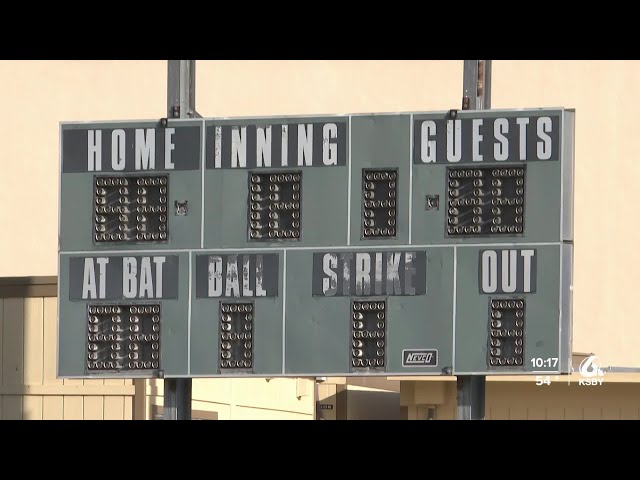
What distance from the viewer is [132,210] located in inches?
652

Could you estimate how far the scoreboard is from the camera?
15719mm

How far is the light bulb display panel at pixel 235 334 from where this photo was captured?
1623 centimetres

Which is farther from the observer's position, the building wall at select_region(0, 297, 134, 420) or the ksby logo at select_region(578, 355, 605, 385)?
the ksby logo at select_region(578, 355, 605, 385)

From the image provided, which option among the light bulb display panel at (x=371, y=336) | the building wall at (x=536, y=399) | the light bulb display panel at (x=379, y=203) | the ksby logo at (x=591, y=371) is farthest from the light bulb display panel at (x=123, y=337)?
the ksby logo at (x=591, y=371)

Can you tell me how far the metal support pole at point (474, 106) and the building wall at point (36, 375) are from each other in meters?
6.36

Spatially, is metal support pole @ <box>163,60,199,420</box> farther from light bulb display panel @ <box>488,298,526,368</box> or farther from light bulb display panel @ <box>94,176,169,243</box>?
light bulb display panel @ <box>488,298,526,368</box>

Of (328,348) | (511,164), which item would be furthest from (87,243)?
(511,164)

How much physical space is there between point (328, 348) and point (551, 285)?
234 centimetres

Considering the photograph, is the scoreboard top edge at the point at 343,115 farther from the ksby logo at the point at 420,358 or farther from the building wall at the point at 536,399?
the building wall at the point at 536,399

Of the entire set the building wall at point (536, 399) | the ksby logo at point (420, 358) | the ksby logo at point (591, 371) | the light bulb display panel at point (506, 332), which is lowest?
the building wall at point (536, 399)

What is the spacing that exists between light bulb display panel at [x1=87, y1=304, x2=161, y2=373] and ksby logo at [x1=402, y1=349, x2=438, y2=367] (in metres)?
2.59

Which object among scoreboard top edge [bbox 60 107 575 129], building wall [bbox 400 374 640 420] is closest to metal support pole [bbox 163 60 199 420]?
scoreboard top edge [bbox 60 107 575 129]

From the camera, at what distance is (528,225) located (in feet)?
51.5

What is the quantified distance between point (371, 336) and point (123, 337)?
103 inches
